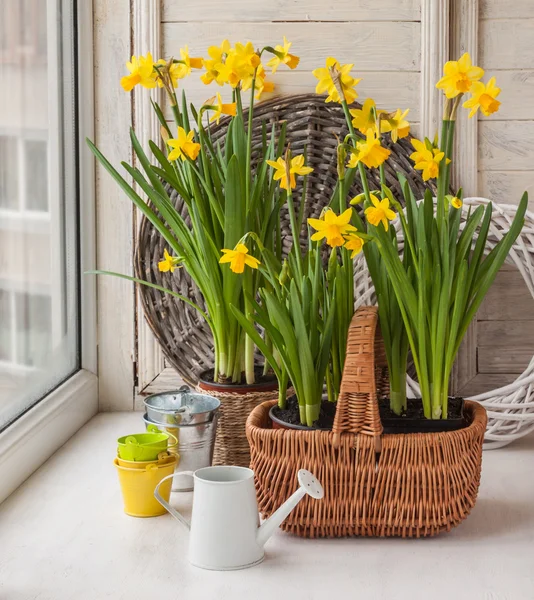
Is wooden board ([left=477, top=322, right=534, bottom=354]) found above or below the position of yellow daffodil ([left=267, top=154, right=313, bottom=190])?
below

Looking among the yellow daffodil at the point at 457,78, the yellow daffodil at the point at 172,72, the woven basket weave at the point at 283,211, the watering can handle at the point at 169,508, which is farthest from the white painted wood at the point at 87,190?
the yellow daffodil at the point at 457,78

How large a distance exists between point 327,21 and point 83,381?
0.89 metres

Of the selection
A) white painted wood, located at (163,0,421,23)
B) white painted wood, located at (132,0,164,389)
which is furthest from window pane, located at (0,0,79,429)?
white painted wood, located at (163,0,421,23)

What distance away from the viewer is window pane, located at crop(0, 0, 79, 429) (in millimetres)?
1393

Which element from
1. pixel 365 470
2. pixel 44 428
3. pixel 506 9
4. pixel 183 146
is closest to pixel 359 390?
pixel 365 470

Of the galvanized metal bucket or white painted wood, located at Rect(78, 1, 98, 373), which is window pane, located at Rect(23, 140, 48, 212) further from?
the galvanized metal bucket

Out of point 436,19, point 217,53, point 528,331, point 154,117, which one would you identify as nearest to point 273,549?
point 217,53

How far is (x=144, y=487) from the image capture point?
1.21 m

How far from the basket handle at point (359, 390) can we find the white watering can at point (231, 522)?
85 millimetres

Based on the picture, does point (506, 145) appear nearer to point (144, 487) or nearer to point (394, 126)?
point (394, 126)

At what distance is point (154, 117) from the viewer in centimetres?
176

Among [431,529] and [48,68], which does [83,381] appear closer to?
[48,68]

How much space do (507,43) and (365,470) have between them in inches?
40.1

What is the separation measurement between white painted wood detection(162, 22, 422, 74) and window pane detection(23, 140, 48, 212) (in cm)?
40
